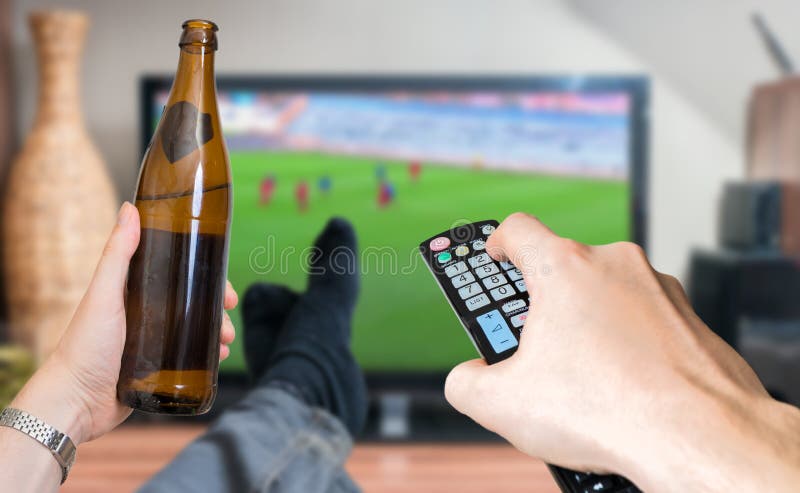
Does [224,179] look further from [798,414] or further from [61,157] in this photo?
[61,157]

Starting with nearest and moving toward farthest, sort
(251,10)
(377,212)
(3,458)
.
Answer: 1. (3,458)
2. (377,212)
3. (251,10)

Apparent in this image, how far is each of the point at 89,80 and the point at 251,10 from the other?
0.37 metres

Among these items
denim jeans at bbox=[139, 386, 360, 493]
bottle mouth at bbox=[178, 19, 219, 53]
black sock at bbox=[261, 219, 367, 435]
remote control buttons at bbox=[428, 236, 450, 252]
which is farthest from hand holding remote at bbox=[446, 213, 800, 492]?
black sock at bbox=[261, 219, 367, 435]

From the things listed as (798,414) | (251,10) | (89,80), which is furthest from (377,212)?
(798,414)

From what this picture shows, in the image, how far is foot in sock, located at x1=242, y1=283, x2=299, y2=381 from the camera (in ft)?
4.13

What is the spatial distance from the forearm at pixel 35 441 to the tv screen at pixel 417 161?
98 cm

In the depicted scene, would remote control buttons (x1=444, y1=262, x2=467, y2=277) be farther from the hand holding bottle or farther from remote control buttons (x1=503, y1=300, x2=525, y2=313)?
the hand holding bottle

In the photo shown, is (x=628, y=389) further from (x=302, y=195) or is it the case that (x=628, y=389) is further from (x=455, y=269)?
(x=302, y=195)

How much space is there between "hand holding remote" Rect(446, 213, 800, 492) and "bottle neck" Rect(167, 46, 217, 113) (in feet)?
A: 0.68

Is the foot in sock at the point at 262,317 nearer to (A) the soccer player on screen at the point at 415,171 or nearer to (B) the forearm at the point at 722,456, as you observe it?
(A) the soccer player on screen at the point at 415,171

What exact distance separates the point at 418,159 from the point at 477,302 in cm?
110

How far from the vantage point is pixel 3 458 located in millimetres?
493

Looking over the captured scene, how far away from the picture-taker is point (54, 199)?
5.11 ft

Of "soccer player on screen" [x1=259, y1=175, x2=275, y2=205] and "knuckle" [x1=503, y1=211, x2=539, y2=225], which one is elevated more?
"knuckle" [x1=503, y1=211, x2=539, y2=225]
